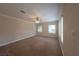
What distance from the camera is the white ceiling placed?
1986mm

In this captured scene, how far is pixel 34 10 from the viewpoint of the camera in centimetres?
207

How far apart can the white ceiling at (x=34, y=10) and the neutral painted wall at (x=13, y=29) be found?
10cm

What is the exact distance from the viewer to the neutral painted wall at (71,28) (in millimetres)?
2020

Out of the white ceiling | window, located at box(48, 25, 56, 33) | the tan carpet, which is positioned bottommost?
the tan carpet

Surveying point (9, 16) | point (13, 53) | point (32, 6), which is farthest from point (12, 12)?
point (13, 53)

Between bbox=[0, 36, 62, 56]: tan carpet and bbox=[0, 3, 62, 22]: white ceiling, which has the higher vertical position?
bbox=[0, 3, 62, 22]: white ceiling

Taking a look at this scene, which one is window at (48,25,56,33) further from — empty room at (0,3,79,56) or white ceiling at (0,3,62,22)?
white ceiling at (0,3,62,22)

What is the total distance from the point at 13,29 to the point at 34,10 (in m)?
0.58

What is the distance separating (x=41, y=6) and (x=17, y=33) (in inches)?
29.4

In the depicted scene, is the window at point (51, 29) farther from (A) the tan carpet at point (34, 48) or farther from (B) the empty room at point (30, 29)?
(A) the tan carpet at point (34, 48)

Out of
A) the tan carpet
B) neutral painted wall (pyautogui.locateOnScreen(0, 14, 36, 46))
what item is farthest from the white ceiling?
the tan carpet

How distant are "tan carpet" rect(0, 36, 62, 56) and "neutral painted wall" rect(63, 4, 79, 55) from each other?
0.23 metres

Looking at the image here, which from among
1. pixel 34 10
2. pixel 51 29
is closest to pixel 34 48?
pixel 51 29

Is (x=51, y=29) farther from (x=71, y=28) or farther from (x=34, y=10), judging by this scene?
(x=34, y=10)
